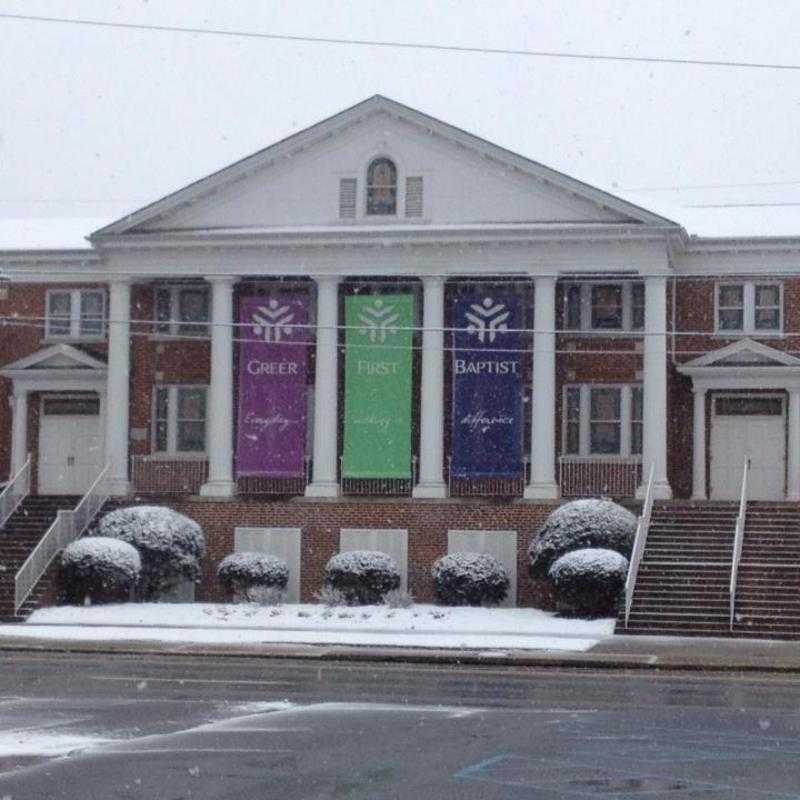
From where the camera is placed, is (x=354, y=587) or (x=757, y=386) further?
(x=757, y=386)

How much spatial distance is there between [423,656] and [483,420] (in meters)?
12.0

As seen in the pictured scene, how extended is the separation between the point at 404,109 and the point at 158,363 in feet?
26.8

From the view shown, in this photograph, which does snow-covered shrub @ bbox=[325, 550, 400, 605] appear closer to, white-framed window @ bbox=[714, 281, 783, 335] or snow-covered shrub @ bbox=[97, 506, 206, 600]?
snow-covered shrub @ bbox=[97, 506, 206, 600]

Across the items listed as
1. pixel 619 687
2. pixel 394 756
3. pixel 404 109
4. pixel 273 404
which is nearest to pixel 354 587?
pixel 273 404

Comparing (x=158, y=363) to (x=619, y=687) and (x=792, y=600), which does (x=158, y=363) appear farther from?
(x=619, y=687)

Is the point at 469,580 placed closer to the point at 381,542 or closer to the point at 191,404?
the point at 381,542

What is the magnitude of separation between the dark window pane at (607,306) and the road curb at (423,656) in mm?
13411

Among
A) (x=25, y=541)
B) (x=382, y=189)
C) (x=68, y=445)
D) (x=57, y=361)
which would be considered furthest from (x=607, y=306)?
(x=25, y=541)

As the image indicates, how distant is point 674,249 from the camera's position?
38094 mm

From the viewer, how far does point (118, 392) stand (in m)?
38.9

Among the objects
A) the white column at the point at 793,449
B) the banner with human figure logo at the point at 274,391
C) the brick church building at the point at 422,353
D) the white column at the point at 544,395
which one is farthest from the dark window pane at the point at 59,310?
the white column at the point at 793,449

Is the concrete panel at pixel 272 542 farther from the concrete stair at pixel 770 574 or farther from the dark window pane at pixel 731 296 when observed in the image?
the dark window pane at pixel 731 296

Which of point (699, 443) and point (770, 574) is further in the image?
point (699, 443)

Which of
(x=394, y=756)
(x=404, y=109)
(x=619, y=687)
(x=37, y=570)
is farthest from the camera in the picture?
(x=404, y=109)
